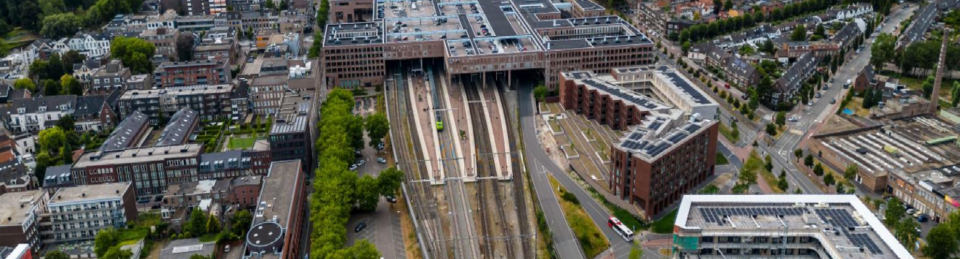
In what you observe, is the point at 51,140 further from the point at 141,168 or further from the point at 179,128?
the point at 141,168

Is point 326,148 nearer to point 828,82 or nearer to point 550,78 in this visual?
point 550,78

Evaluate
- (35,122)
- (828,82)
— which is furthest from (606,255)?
(35,122)

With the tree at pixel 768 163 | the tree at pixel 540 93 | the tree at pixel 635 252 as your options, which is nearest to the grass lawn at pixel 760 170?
the tree at pixel 768 163

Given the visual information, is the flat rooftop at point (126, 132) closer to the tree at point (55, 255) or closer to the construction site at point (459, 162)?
the tree at point (55, 255)

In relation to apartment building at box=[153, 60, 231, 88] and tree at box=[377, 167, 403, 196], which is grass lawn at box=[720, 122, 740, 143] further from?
apartment building at box=[153, 60, 231, 88]

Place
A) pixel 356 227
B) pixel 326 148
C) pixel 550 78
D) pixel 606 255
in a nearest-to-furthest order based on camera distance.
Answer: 1. pixel 606 255
2. pixel 356 227
3. pixel 326 148
4. pixel 550 78

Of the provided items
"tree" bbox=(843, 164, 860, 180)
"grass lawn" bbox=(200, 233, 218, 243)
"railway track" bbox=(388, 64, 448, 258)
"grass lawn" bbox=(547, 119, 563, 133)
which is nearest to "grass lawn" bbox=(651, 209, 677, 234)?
"railway track" bbox=(388, 64, 448, 258)
